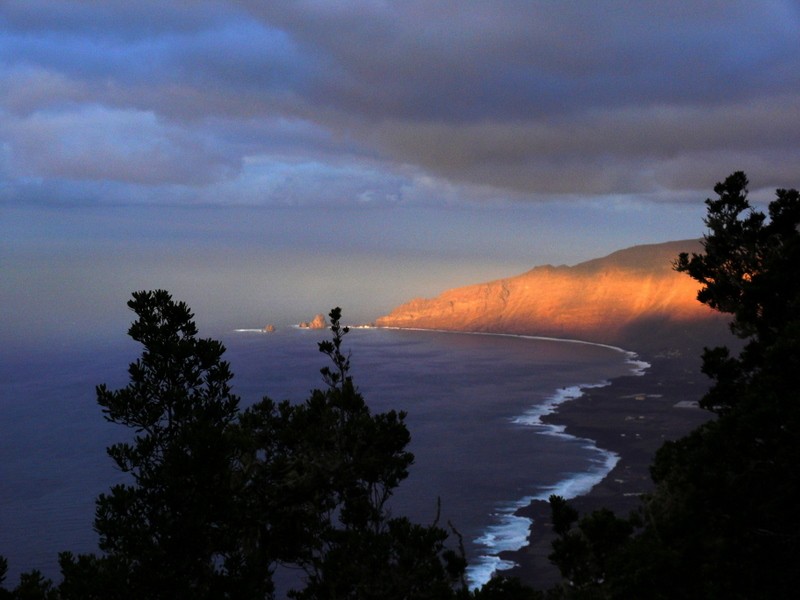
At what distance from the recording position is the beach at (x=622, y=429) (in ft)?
191

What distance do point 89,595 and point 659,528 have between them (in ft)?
37.0

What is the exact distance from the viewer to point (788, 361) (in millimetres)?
13375

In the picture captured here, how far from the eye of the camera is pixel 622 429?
11356cm

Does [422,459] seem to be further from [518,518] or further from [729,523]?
[729,523]

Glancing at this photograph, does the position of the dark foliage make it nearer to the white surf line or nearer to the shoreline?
the shoreline

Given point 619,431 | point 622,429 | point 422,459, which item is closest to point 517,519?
point 422,459

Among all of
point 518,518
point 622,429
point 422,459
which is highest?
point 422,459

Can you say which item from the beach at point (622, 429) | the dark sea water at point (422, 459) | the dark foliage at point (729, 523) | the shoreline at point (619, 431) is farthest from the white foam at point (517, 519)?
the dark foliage at point (729, 523)

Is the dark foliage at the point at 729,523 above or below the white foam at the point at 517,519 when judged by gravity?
above

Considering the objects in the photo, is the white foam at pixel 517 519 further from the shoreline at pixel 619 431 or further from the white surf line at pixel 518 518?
the shoreline at pixel 619 431

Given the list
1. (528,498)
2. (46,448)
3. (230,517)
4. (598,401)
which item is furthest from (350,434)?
(598,401)

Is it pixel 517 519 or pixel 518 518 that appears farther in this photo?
pixel 518 518

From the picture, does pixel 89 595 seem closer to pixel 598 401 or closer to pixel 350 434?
pixel 350 434

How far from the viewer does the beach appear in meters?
58.2
